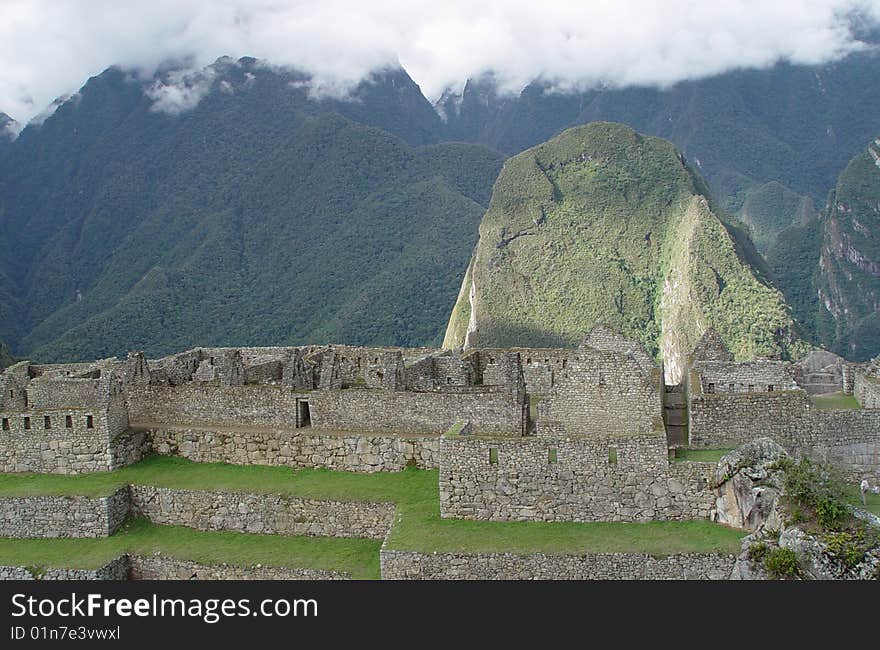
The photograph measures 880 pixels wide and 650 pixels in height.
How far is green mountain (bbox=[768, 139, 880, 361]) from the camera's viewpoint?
118000mm

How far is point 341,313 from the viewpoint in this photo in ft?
314

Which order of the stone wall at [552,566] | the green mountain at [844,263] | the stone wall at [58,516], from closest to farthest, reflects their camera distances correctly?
the stone wall at [552,566] < the stone wall at [58,516] < the green mountain at [844,263]

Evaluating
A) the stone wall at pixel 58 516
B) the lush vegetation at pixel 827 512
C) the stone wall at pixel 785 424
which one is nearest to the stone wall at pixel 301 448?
the stone wall at pixel 58 516

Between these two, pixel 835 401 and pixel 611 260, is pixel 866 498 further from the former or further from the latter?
pixel 611 260

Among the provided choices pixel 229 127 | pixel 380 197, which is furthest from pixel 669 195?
pixel 229 127

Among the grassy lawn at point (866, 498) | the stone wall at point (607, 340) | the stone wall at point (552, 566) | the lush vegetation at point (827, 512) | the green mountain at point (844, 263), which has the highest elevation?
the green mountain at point (844, 263)

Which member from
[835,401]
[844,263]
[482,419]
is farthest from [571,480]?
[844,263]

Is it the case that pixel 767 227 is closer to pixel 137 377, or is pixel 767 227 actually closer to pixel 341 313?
pixel 341 313

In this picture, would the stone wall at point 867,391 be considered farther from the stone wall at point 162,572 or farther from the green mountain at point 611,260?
the green mountain at point 611,260

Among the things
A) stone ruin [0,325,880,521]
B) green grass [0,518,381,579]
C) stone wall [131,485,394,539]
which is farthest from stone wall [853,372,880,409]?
green grass [0,518,381,579]

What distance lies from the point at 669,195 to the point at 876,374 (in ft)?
301

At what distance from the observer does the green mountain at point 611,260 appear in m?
85.5

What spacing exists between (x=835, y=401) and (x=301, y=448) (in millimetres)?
10818

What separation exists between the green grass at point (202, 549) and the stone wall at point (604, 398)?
13.1 feet
